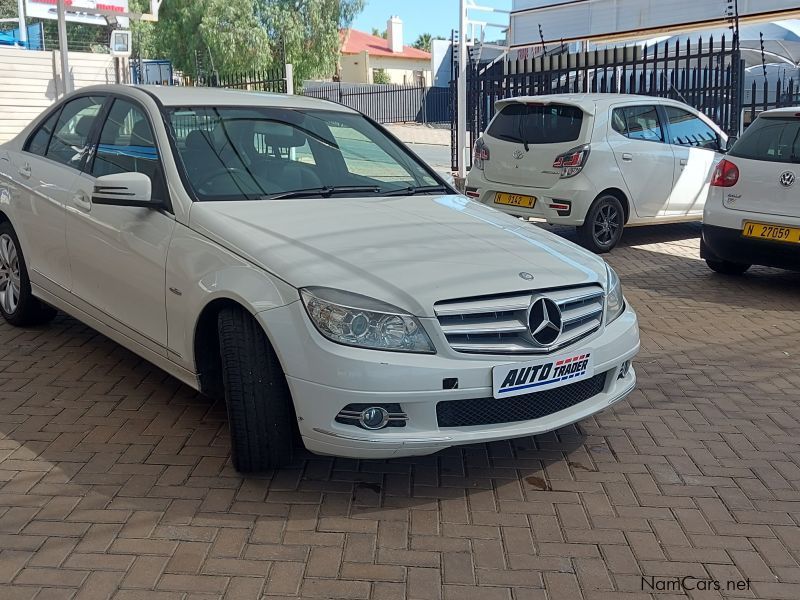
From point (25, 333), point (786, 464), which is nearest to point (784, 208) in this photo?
point (786, 464)

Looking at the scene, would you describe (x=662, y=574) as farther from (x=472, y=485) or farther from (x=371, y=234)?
(x=371, y=234)

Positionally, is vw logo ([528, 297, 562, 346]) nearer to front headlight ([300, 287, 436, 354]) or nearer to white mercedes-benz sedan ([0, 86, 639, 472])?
white mercedes-benz sedan ([0, 86, 639, 472])

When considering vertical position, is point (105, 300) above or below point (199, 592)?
above

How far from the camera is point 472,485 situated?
3916 millimetres

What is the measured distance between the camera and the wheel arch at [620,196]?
9.53 meters

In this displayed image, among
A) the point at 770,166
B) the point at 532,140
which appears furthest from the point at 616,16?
the point at 770,166

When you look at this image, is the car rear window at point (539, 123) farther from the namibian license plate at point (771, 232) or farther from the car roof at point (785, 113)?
the namibian license plate at point (771, 232)

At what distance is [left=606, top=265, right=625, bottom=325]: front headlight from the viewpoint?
13.5 feet

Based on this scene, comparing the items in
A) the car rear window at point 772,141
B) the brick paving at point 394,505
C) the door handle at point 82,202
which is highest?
the car rear window at point 772,141

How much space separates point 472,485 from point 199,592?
1361 mm

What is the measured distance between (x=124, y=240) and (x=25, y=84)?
16.5 metres

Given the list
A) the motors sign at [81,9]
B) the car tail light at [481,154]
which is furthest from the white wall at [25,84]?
the car tail light at [481,154]

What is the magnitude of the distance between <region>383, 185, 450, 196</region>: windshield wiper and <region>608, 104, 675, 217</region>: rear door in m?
4.88

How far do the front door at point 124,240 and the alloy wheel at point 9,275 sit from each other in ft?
3.53
